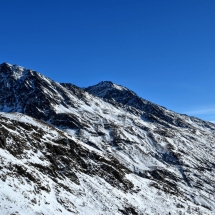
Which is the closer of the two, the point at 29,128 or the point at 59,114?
the point at 29,128

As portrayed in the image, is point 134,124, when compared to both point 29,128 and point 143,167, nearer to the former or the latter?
point 143,167

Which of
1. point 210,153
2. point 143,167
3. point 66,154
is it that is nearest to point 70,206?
point 66,154

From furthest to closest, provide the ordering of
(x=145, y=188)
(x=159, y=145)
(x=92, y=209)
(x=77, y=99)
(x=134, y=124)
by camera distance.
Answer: (x=77, y=99) < (x=134, y=124) < (x=159, y=145) < (x=145, y=188) < (x=92, y=209)

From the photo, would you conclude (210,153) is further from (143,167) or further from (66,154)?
(66,154)

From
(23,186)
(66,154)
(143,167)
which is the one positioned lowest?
(23,186)

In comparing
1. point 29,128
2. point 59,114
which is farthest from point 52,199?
point 59,114

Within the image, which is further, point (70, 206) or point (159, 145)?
point (159, 145)

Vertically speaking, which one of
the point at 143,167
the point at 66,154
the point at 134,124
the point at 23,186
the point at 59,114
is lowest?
the point at 23,186

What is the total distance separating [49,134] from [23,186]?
25351 millimetres

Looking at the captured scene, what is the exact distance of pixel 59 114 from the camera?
133250 millimetres

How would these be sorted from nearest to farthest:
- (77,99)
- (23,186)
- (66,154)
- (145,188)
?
(23,186) < (66,154) < (145,188) < (77,99)

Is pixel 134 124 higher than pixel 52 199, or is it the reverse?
pixel 134 124

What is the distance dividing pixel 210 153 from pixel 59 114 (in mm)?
83975

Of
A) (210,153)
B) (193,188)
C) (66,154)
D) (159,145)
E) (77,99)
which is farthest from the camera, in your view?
(77,99)
